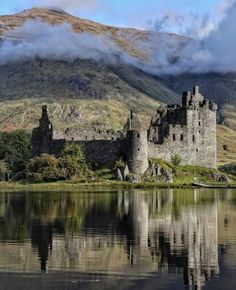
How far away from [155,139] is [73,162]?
65.2ft

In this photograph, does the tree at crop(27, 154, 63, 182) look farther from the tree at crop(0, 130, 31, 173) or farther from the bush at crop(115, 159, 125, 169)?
the tree at crop(0, 130, 31, 173)

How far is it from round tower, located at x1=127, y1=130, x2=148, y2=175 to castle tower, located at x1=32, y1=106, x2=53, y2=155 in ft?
50.8

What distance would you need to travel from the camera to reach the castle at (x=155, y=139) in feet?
396

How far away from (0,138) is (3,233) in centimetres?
11864

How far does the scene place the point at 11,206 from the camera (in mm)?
69000

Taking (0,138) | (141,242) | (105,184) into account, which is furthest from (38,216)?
(0,138)

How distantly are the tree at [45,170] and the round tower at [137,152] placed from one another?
11547 mm

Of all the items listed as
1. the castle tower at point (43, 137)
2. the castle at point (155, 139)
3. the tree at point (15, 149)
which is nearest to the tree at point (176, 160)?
the castle at point (155, 139)

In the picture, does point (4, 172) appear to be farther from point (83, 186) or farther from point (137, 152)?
point (137, 152)

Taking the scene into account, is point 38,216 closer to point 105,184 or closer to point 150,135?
point 105,184

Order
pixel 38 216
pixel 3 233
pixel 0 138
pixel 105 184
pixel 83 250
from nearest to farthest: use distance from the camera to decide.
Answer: pixel 83 250 < pixel 3 233 < pixel 38 216 < pixel 105 184 < pixel 0 138

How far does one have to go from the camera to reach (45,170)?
116m

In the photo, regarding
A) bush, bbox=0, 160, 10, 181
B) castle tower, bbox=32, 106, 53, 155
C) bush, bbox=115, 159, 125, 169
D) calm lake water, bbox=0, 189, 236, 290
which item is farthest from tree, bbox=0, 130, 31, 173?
calm lake water, bbox=0, 189, 236, 290

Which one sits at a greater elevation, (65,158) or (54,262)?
(65,158)
